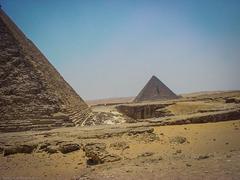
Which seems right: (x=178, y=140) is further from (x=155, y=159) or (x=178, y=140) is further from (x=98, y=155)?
(x=98, y=155)

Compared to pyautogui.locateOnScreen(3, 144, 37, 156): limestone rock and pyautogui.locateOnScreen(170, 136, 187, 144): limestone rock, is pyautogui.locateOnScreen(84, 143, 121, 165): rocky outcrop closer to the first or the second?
pyautogui.locateOnScreen(3, 144, 37, 156): limestone rock

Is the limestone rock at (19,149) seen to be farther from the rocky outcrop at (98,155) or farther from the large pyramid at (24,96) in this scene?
the large pyramid at (24,96)

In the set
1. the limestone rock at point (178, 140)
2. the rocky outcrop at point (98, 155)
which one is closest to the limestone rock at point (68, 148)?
the rocky outcrop at point (98, 155)

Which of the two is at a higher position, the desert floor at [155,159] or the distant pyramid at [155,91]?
the distant pyramid at [155,91]

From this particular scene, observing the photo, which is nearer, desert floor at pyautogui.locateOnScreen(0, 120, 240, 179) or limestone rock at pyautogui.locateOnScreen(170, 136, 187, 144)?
desert floor at pyautogui.locateOnScreen(0, 120, 240, 179)

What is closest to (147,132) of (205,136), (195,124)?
(205,136)

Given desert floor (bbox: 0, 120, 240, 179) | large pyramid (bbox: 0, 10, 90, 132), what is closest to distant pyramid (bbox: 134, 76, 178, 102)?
large pyramid (bbox: 0, 10, 90, 132)

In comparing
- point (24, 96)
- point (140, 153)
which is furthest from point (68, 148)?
point (24, 96)
